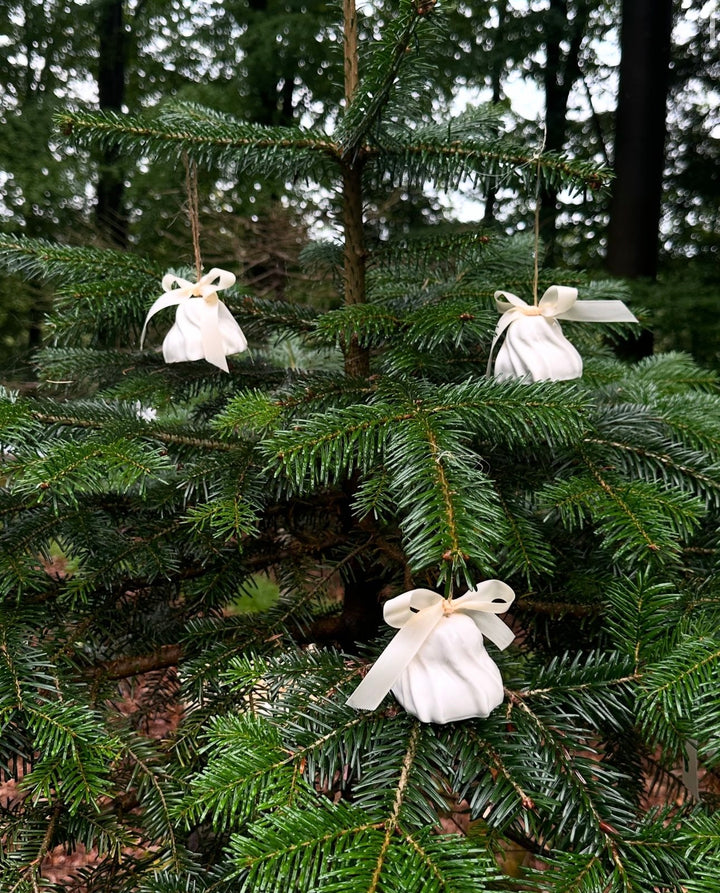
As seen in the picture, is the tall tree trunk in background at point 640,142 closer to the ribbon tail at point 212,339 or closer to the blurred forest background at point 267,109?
the blurred forest background at point 267,109

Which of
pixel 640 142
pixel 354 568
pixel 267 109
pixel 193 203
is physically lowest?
pixel 354 568

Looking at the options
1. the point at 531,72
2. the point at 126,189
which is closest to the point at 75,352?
the point at 126,189

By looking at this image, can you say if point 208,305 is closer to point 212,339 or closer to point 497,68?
point 212,339

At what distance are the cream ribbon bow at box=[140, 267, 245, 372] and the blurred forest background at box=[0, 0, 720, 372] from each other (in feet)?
10.5

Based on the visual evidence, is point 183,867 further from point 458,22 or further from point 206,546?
point 458,22

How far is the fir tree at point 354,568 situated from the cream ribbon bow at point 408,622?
0.04 m

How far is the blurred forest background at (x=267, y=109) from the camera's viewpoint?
4449 millimetres

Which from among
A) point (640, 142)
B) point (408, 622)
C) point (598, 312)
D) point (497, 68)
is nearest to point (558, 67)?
point (497, 68)

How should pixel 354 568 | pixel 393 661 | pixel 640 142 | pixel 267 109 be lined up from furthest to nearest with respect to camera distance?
1. pixel 267 109
2. pixel 640 142
3. pixel 354 568
4. pixel 393 661

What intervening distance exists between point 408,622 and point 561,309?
1.30ft

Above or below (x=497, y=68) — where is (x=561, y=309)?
below

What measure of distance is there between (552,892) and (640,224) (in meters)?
3.51

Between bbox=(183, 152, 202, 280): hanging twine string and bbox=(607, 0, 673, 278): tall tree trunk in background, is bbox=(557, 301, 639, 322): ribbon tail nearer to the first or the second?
bbox=(183, 152, 202, 280): hanging twine string

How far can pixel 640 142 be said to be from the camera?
3.31 m
